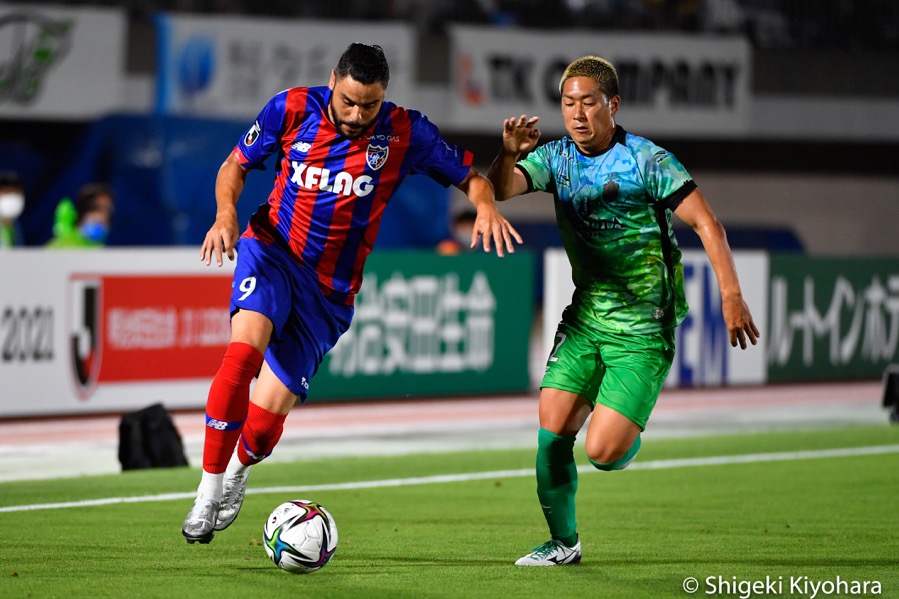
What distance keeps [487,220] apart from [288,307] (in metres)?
1.05

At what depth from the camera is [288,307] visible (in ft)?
23.0

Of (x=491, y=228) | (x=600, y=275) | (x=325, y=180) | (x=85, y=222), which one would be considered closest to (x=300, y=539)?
(x=491, y=228)

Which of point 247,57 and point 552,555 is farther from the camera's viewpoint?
point 247,57

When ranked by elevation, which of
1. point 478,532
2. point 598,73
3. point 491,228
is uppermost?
point 598,73

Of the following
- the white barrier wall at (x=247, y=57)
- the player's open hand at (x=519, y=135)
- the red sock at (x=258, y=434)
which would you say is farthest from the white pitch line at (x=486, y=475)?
the white barrier wall at (x=247, y=57)

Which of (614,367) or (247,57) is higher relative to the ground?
(247,57)

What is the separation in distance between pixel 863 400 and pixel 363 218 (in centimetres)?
1084

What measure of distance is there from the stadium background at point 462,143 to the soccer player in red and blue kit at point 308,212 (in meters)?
6.73

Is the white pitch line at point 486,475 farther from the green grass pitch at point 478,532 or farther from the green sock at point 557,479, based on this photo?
the green sock at point 557,479

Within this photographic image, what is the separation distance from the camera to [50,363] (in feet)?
44.2

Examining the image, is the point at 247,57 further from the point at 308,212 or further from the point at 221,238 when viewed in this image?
the point at 221,238

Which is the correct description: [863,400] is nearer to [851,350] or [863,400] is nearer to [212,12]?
[851,350]

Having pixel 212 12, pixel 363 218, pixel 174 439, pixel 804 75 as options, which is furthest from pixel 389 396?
pixel 804 75

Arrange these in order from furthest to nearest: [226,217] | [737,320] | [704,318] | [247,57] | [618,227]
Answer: [247,57] < [704,318] < [618,227] < [226,217] < [737,320]
